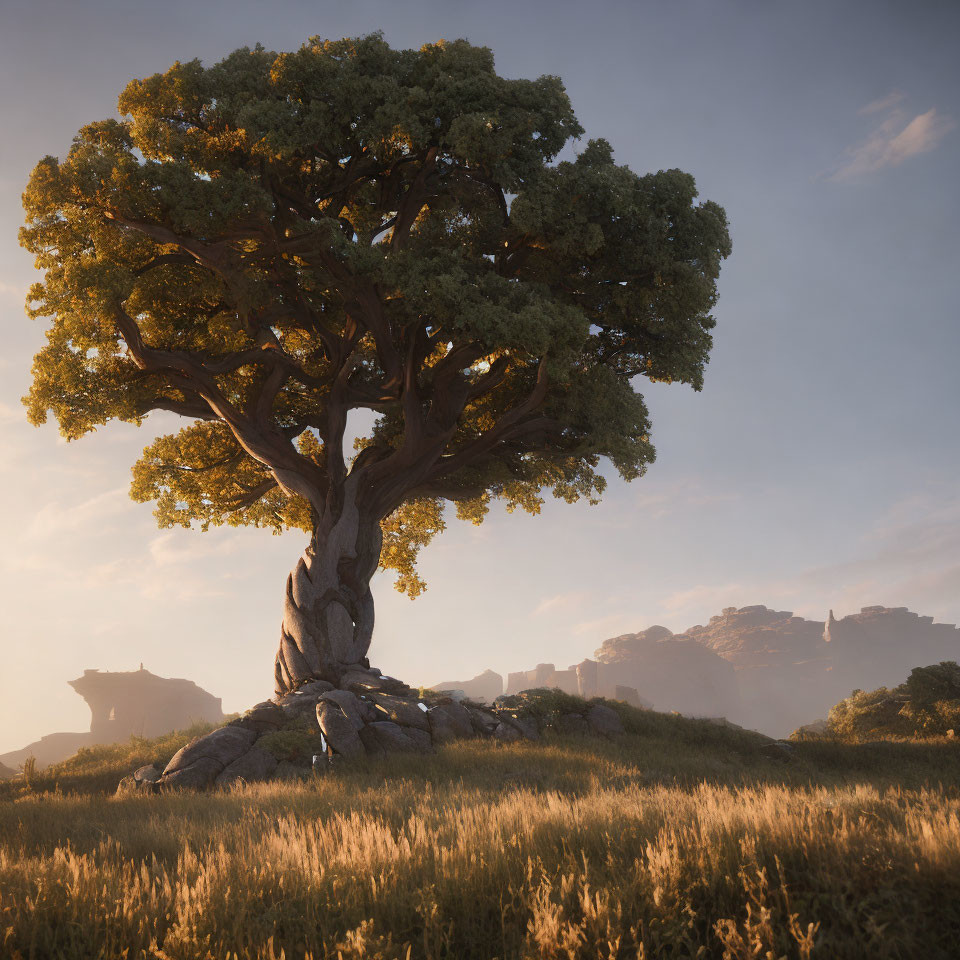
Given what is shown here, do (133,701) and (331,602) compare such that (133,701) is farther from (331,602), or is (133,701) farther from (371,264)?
(371,264)

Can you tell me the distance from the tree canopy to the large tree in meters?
0.07

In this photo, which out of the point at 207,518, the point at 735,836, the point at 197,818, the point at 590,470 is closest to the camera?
the point at 735,836

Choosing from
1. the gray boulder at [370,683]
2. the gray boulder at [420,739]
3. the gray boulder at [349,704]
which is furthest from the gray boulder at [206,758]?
the gray boulder at [420,739]

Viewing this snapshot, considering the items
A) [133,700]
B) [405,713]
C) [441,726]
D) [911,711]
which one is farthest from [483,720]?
[133,700]

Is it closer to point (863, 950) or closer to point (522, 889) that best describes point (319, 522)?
point (522, 889)

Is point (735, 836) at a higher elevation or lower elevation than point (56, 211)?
lower

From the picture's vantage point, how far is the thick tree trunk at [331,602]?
58.8 feet

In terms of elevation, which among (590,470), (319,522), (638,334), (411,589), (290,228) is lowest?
(411,589)

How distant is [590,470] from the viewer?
21125 mm

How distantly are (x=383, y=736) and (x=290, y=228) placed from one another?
42.2 feet

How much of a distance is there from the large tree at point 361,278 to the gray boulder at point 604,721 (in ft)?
21.5

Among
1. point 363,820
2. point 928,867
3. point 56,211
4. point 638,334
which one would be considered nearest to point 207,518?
point 56,211

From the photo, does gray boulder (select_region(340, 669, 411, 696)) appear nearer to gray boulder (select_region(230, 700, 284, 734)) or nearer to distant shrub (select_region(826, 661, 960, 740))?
gray boulder (select_region(230, 700, 284, 734))

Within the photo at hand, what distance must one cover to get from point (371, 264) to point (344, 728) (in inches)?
434
